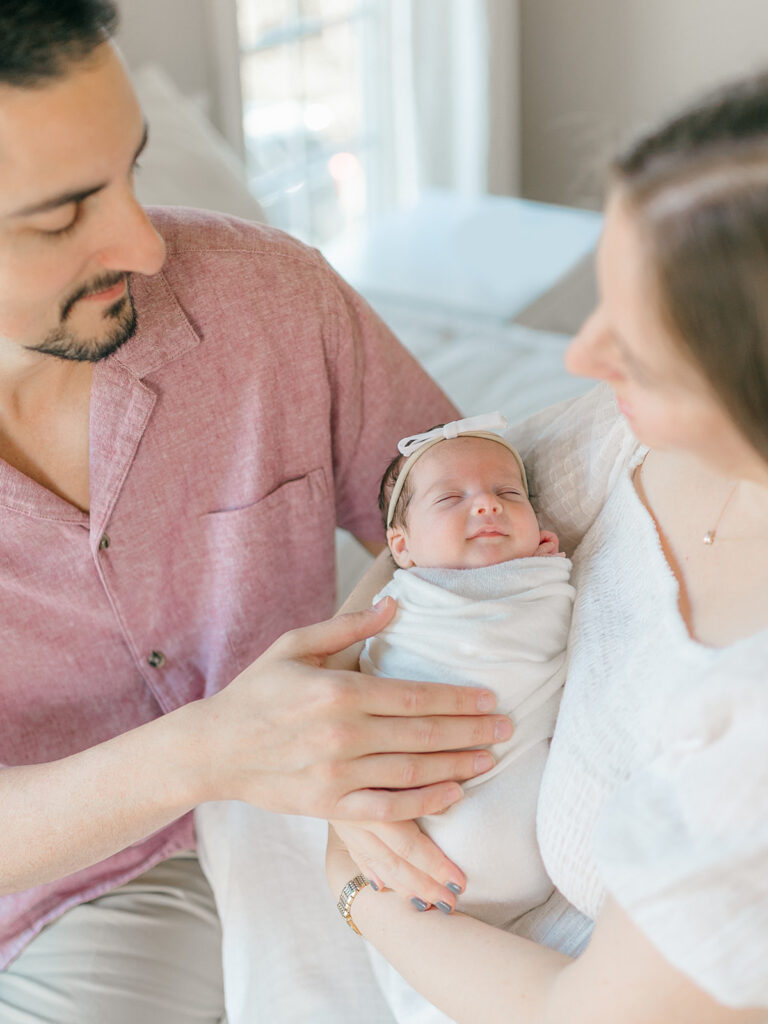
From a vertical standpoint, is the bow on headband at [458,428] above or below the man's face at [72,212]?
below

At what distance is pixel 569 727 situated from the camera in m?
0.96

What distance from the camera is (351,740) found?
3.26 feet

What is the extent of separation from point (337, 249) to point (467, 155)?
3.36 feet

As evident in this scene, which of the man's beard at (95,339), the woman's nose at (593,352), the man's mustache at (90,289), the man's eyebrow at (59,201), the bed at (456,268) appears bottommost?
the bed at (456,268)

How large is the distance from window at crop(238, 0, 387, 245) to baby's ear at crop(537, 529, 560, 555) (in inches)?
81.7

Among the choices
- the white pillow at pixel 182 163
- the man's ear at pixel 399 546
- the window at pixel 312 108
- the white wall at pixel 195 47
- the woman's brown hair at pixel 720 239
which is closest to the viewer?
the woman's brown hair at pixel 720 239

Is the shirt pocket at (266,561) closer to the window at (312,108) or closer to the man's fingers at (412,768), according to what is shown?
the man's fingers at (412,768)

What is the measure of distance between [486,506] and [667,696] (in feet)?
1.21

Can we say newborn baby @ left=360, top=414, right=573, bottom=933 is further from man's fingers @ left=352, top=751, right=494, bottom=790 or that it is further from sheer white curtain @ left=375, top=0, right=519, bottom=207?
sheer white curtain @ left=375, top=0, right=519, bottom=207

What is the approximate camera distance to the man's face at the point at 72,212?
0.92m

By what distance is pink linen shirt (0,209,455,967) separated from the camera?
3.96 ft

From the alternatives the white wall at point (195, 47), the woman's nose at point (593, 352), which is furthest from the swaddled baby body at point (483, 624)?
the white wall at point (195, 47)

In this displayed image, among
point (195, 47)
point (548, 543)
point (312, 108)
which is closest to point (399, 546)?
point (548, 543)

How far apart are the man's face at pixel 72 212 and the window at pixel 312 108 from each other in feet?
6.49
